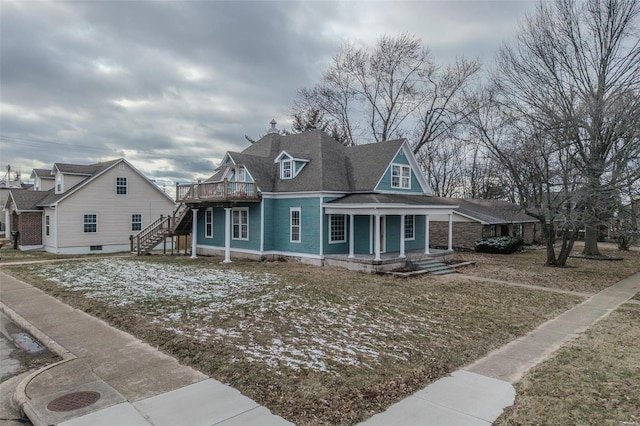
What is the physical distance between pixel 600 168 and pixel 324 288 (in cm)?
1323

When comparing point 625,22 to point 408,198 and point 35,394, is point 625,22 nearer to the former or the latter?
point 408,198

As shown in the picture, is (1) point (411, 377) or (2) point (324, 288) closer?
(1) point (411, 377)

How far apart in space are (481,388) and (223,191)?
15.6 meters

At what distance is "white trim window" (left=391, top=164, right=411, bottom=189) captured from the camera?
20.8m

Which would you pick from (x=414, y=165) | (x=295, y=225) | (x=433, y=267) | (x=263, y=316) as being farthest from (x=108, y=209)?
(x=263, y=316)

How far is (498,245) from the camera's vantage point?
26.2 m

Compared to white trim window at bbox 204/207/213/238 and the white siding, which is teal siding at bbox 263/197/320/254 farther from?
the white siding

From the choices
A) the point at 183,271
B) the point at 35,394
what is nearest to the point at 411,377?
the point at 35,394

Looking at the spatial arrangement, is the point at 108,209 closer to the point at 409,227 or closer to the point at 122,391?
the point at 409,227

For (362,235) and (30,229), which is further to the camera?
(30,229)

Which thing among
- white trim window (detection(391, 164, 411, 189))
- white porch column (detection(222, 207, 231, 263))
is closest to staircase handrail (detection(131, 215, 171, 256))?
white porch column (detection(222, 207, 231, 263))

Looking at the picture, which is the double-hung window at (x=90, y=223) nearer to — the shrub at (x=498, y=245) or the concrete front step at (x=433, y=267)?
the concrete front step at (x=433, y=267)

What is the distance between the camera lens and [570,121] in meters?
18.1

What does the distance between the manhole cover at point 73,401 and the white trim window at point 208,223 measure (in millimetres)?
18120
